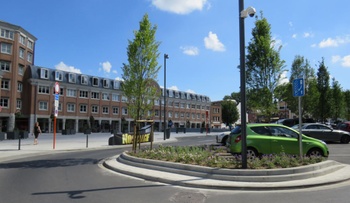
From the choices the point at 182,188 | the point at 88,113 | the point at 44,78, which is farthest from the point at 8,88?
the point at 182,188

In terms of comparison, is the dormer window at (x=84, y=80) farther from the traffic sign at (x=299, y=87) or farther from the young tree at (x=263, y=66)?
the traffic sign at (x=299, y=87)

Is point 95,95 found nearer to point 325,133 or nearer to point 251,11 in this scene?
point 325,133

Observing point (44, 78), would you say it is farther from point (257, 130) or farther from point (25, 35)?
point (257, 130)

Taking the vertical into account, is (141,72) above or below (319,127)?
above

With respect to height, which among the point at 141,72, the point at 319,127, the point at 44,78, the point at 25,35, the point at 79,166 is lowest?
the point at 79,166

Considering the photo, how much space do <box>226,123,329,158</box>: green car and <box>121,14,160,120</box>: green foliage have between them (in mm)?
5646

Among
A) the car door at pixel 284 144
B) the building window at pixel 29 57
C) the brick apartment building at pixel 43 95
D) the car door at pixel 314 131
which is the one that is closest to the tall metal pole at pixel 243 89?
the car door at pixel 284 144

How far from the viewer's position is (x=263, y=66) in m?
20.8

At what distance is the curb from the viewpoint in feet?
26.5

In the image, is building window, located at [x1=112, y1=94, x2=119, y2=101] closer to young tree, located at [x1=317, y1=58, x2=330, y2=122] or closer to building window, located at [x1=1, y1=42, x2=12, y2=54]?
building window, located at [x1=1, y1=42, x2=12, y2=54]

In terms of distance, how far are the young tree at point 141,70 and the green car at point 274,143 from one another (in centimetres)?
563

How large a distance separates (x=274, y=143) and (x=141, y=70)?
7383mm

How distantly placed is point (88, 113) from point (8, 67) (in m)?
18.5

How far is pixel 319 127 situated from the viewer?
73.0 ft
